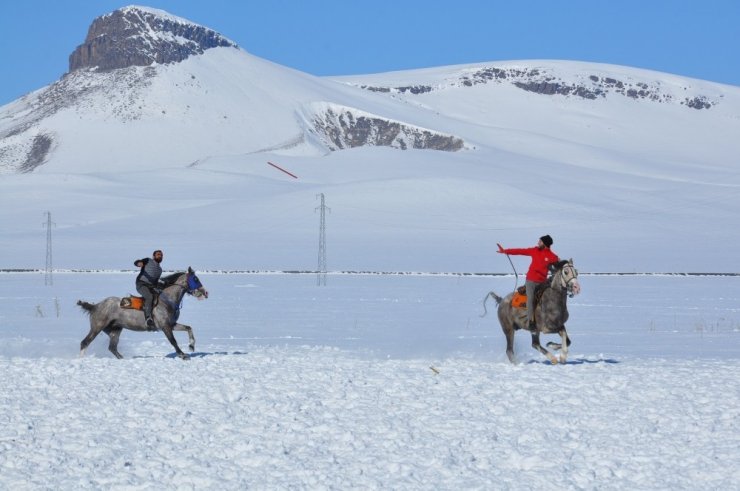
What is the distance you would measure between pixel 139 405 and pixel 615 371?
25.4ft

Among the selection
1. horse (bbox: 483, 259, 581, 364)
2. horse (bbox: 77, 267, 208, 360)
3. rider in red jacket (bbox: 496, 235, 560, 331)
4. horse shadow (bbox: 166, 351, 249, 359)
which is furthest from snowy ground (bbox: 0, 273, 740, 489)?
rider in red jacket (bbox: 496, 235, 560, 331)

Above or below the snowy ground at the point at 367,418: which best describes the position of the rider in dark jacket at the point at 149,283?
above

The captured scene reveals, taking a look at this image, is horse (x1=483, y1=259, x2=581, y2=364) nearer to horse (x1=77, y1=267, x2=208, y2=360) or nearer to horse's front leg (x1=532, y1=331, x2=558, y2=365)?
horse's front leg (x1=532, y1=331, x2=558, y2=365)

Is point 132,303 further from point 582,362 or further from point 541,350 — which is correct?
point 582,362

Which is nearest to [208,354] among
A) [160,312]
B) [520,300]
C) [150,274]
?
[160,312]

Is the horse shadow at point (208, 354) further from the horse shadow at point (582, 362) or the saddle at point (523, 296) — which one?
the horse shadow at point (582, 362)

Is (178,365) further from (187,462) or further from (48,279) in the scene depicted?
(48,279)

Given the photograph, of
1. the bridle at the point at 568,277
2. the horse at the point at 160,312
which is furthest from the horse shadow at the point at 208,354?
the bridle at the point at 568,277

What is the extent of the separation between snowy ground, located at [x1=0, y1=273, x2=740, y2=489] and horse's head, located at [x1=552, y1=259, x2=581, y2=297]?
1.37 meters

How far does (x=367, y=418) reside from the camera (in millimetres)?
12852

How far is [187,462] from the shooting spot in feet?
36.4

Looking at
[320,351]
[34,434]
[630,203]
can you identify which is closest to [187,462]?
[34,434]

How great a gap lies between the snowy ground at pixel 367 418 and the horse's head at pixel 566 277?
1370 mm

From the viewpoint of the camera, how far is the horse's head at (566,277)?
17.1 meters
